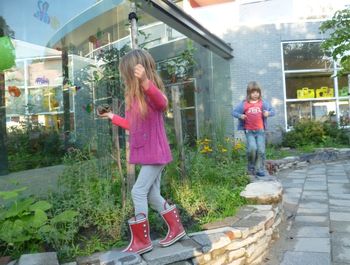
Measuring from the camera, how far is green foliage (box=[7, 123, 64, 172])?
15.1ft

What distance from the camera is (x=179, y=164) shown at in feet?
15.8

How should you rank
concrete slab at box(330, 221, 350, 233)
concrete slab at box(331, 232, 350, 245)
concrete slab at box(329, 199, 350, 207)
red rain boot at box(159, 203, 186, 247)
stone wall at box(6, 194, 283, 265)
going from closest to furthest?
stone wall at box(6, 194, 283, 265) < red rain boot at box(159, 203, 186, 247) < concrete slab at box(331, 232, 350, 245) < concrete slab at box(330, 221, 350, 233) < concrete slab at box(329, 199, 350, 207)

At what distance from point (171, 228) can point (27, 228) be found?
3.80 ft

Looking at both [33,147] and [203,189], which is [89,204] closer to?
[33,147]

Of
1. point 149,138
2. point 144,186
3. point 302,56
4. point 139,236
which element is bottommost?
point 139,236

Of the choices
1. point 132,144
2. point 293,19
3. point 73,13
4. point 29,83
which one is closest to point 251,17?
point 293,19

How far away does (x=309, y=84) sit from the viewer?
47.2ft

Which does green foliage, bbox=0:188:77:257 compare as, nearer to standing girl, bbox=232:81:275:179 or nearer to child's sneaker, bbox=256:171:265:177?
child's sneaker, bbox=256:171:265:177

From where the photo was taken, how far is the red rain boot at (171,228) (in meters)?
3.38

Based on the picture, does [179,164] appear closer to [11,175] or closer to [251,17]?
[11,175]

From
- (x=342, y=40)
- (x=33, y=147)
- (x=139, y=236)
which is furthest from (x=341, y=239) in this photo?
(x=342, y=40)

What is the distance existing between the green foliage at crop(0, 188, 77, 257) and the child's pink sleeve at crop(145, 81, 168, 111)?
47.1 inches

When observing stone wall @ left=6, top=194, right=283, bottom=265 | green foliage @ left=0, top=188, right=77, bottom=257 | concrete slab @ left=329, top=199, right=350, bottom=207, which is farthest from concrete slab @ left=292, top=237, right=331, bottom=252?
green foliage @ left=0, top=188, right=77, bottom=257

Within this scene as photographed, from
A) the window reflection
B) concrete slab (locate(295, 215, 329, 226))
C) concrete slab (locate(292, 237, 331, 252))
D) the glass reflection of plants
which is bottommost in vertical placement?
concrete slab (locate(292, 237, 331, 252))
